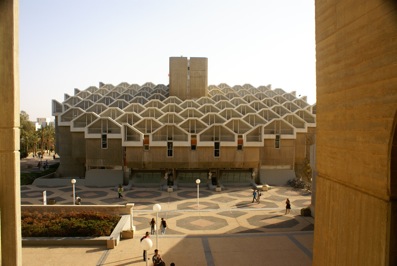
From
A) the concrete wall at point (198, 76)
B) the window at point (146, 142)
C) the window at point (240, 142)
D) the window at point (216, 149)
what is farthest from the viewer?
the concrete wall at point (198, 76)

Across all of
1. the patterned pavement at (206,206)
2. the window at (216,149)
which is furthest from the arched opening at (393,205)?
the window at (216,149)

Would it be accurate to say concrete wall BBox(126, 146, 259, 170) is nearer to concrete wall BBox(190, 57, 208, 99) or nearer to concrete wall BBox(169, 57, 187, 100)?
concrete wall BBox(190, 57, 208, 99)

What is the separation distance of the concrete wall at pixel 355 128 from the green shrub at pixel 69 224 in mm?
11397

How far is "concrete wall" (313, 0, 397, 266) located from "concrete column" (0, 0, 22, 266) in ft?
24.7

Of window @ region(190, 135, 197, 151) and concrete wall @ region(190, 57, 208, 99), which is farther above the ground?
concrete wall @ region(190, 57, 208, 99)

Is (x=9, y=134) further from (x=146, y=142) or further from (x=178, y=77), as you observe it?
(x=178, y=77)

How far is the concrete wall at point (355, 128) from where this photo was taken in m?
6.15

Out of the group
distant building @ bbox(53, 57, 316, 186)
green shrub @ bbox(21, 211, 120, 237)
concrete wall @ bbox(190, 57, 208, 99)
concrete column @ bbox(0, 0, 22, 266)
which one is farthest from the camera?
concrete wall @ bbox(190, 57, 208, 99)

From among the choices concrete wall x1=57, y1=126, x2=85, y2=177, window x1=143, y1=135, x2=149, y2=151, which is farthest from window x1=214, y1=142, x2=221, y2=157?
concrete wall x1=57, y1=126, x2=85, y2=177

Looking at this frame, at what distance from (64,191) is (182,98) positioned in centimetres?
2758

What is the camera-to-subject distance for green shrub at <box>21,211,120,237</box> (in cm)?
1603

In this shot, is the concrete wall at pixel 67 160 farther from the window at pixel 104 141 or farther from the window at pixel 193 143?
the window at pixel 193 143

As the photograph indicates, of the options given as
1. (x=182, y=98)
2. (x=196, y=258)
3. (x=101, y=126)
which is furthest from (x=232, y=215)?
(x=182, y=98)

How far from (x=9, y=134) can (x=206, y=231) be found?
1428cm
